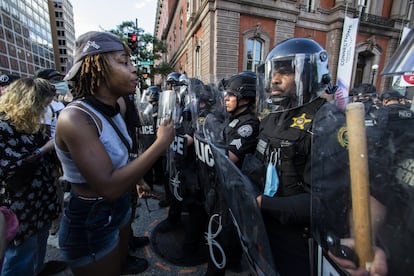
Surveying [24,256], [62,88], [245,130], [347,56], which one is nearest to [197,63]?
[347,56]

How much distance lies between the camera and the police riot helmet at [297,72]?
4.58ft

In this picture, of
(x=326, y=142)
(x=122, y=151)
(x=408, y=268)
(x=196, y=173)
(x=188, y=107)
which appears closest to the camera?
(x=408, y=268)

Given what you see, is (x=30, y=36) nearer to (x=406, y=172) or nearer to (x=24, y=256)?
(x=24, y=256)

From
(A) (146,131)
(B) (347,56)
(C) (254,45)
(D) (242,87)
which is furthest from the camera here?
(C) (254,45)

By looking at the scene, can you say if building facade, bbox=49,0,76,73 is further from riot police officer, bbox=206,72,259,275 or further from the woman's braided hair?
the woman's braided hair

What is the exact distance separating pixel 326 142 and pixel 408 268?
41 centimetres

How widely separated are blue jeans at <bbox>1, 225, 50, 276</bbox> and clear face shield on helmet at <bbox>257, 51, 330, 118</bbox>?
2.05 m

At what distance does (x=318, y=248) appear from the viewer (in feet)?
2.81

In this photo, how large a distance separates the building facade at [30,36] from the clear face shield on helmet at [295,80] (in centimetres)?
6578

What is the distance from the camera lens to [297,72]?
1415 millimetres

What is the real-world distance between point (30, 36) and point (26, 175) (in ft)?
292

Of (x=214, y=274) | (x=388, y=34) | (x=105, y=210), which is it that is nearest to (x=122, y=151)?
(x=105, y=210)

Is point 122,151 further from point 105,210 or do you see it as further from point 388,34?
point 388,34

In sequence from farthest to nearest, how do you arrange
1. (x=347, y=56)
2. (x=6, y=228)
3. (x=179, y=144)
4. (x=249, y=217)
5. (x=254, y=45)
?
(x=254, y=45), (x=347, y=56), (x=179, y=144), (x=249, y=217), (x=6, y=228)
